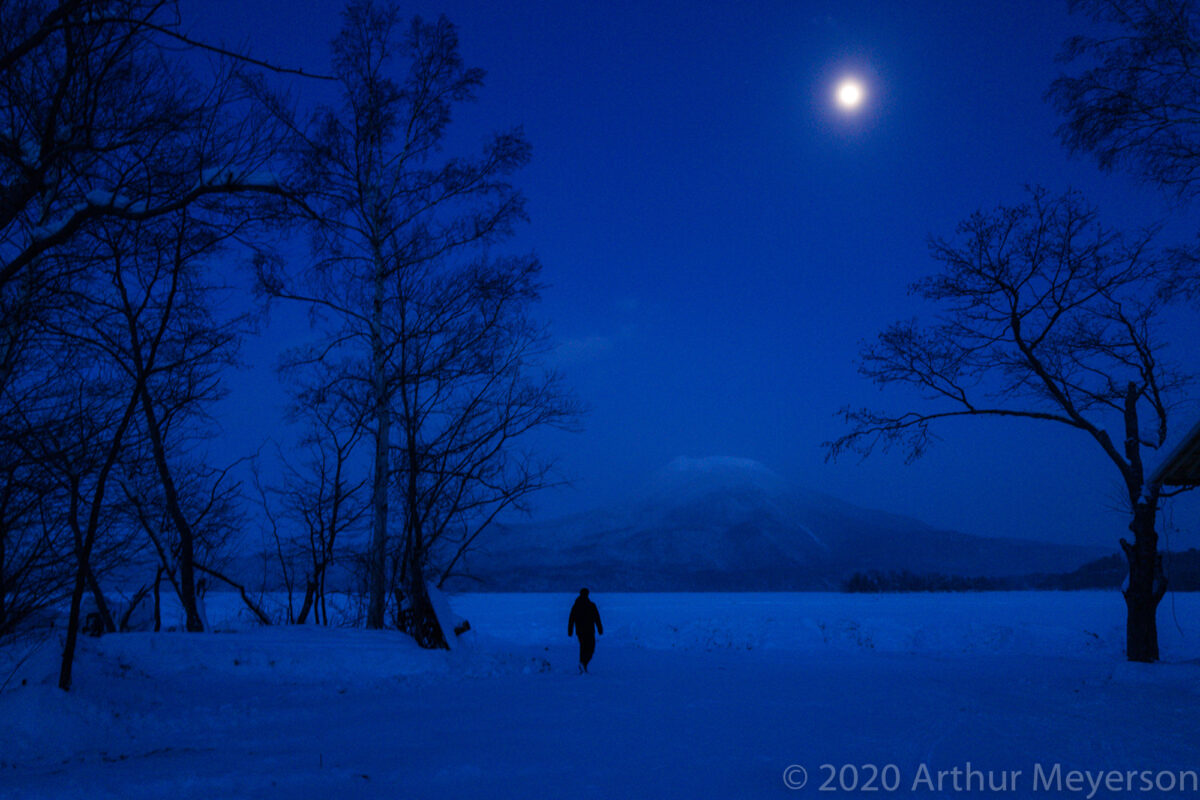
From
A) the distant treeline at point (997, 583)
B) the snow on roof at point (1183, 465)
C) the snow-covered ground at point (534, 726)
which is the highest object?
the snow on roof at point (1183, 465)

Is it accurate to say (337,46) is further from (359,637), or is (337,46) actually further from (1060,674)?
(1060,674)

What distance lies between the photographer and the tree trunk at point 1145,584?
13102 mm

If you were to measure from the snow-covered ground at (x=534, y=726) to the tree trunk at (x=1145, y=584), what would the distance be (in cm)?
86

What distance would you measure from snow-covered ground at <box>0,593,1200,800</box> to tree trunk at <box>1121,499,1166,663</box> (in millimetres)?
856

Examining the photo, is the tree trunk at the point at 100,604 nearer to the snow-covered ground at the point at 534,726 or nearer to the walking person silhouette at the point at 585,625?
the snow-covered ground at the point at 534,726

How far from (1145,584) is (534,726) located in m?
12.1

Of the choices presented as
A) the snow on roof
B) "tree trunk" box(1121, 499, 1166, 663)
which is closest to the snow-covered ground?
"tree trunk" box(1121, 499, 1166, 663)

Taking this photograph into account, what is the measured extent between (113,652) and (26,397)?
3.55 meters

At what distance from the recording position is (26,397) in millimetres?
6949

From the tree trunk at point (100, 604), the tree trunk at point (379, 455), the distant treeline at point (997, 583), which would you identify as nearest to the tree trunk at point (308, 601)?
the tree trunk at point (379, 455)

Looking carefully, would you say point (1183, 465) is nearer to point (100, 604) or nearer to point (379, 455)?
point (379, 455)

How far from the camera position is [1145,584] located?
1320 centimetres

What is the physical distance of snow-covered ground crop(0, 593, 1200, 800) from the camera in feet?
16.4

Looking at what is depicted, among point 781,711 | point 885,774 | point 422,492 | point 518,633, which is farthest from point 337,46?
point 518,633
